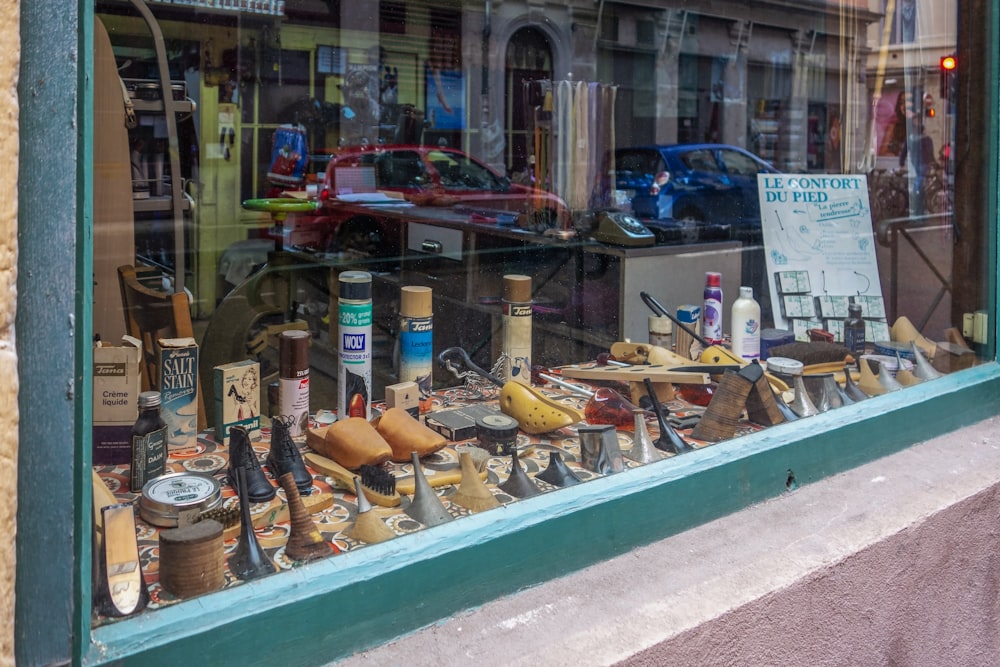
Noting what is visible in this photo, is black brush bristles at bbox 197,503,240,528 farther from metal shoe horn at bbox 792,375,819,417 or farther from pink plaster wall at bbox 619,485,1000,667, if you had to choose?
metal shoe horn at bbox 792,375,819,417

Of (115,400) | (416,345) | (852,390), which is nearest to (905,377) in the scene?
(852,390)

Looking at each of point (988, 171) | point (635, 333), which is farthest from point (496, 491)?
point (988, 171)

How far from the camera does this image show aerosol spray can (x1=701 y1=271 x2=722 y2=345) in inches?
102

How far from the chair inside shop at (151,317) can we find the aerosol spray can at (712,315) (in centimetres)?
138

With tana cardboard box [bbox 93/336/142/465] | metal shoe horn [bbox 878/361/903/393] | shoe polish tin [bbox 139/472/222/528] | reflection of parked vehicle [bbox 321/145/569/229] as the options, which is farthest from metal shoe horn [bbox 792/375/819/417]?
reflection of parked vehicle [bbox 321/145/569/229]

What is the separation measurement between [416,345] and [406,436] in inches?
12.2

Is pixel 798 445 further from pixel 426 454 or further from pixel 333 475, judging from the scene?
pixel 333 475

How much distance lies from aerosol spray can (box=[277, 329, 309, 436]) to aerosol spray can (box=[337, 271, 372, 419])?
0.09m

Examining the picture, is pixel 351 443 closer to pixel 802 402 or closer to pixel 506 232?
pixel 802 402

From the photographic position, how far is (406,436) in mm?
1751

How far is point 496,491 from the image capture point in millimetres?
1604

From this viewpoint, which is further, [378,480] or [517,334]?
[517,334]

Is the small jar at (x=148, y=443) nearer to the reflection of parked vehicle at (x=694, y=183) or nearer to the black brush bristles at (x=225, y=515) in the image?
the black brush bristles at (x=225, y=515)

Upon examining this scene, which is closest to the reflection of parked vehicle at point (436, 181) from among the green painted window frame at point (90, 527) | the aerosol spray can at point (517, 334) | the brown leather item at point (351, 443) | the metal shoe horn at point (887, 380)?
the aerosol spray can at point (517, 334)
